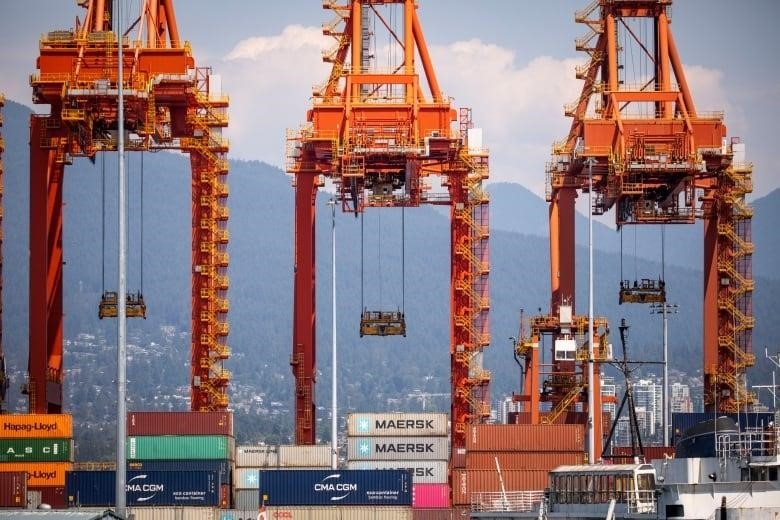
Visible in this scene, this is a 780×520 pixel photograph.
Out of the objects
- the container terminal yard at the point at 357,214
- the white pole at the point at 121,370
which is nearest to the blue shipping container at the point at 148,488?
the container terminal yard at the point at 357,214

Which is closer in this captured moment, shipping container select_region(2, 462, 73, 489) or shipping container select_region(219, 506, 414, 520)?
shipping container select_region(219, 506, 414, 520)

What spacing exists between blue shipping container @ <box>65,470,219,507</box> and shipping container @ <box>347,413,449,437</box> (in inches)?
432

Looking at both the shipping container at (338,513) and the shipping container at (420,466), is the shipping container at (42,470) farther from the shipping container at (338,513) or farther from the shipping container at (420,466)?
the shipping container at (420,466)

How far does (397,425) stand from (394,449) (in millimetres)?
1199

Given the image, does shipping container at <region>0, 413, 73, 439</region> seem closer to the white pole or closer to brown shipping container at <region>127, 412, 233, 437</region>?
brown shipping container at <region>127, 412, 233, 437</region>

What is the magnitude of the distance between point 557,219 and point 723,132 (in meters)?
11.9

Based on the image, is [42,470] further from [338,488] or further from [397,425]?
[397,425]

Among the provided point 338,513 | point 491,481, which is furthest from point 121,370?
point 491,481

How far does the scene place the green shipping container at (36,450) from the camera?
274 feet

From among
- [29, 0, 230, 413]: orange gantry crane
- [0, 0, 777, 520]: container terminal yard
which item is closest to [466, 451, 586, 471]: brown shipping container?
[0, 0, 777, 520]: container terminal yard

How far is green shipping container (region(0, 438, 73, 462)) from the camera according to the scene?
8344 cm

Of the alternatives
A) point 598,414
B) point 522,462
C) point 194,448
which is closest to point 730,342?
point 598,414

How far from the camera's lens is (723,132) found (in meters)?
96.4

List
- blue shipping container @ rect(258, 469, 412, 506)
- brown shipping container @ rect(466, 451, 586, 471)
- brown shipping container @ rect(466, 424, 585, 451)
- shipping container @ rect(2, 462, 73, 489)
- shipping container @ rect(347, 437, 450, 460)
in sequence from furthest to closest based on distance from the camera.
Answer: shipping container @ rect(347, 437, 450, 460) < brown shipping container @ rect(466, 424, 585, 451) < brown shipping container @ rect(466, 451, 586, 471) < shipping container @ rect(2, 462, 73, 489) < blue shipping container @ rect(258, 469, 412, 506)
